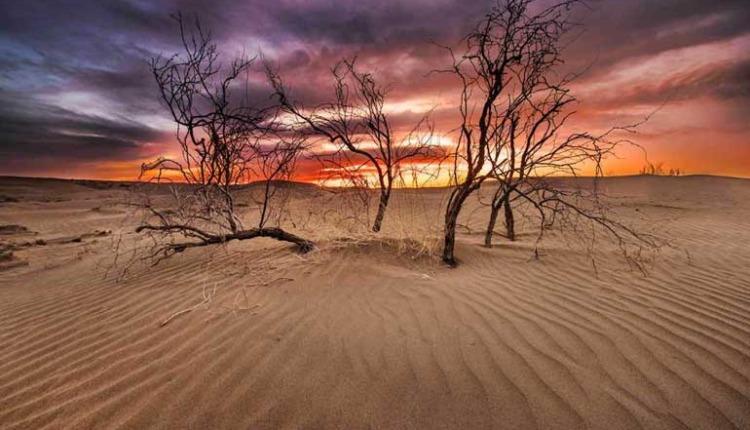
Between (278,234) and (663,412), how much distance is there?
4340 mm

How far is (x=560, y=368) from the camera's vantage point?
2451mm

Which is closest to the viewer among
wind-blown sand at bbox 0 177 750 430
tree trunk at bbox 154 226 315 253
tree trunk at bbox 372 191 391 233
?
wind-blown sand at bbox 0 177 750 430

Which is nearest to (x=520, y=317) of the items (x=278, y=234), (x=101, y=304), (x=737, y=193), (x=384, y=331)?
(x=384, y=331)

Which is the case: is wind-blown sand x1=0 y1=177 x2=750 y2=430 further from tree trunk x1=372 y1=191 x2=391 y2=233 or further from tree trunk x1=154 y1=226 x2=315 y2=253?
tree trunk x1=372 y1=191 x2=391 y2=233

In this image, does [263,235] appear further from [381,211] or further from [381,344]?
[381,344]

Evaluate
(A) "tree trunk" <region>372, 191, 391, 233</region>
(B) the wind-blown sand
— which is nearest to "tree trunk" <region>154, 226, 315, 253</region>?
(B) the wind-blown sand

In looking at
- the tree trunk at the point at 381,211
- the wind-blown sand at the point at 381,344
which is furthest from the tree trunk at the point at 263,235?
the tree trunk at the point at 381,211

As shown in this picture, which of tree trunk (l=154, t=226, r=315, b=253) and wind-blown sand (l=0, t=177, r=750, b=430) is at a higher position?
tree trunk (l=154, t=226, r=315, b=253)

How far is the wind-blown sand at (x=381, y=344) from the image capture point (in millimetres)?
2143

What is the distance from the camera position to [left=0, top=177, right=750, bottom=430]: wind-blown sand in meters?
2.14

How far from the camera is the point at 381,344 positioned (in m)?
2.78

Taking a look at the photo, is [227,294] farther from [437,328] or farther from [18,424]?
[437,328]

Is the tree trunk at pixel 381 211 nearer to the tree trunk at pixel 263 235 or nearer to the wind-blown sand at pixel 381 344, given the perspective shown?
the wind-blown sand at pixel 381 344

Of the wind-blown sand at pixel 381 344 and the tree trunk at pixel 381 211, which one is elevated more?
the tree trunk at pixel 381 211
